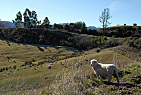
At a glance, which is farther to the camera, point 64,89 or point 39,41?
point 39,41

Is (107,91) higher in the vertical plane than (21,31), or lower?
lower

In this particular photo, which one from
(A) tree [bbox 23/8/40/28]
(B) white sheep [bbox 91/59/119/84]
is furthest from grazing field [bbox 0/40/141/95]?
(A) tree [bbox 23/8/40/28]

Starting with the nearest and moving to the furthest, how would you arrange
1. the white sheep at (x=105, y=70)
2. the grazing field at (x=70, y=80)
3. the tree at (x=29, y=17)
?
the grazing field at (x=70, y=80), the white sheep at (x=105, y=70), the tree at (x=29, y=17)

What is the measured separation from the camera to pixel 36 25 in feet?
190

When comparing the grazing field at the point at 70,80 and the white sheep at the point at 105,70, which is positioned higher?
the white sheep at the point at 105,70

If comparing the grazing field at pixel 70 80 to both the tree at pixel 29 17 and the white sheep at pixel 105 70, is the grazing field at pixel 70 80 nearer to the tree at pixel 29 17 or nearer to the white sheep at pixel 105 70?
the white sheep at pixel 105 70

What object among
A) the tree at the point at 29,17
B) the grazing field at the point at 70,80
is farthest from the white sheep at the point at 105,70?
the tree at the point at 29,17

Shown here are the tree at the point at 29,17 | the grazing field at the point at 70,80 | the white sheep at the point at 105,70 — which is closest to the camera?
the grazing field at the point at 70,80

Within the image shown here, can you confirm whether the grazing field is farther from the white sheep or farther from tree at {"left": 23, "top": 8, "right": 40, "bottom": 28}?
tree at {"left": 23, "top": 8, "right": 40, "bottom": 28}

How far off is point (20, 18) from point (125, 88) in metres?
56.4

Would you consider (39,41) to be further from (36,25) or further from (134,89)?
(134,89)


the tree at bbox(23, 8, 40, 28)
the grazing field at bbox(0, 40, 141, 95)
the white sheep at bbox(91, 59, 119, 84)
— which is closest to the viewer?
the grazing field at bbox(0, 40, 141, 95)

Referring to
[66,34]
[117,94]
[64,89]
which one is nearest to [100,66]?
[117,94]

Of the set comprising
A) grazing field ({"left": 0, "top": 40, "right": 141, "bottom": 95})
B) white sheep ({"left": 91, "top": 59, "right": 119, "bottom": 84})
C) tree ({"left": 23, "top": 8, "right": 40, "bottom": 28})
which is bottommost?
grazing field ({"left": 0, "top": 40, "right": 141, "bottom": 95})
